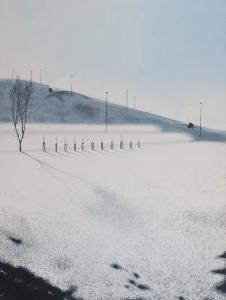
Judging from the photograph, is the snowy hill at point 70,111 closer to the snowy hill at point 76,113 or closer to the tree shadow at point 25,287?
the snowy hill at point 76,113

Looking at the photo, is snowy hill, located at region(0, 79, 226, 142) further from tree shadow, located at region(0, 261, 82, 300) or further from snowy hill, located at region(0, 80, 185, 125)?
tree shadow, located at region(0, 261, 82, 300)

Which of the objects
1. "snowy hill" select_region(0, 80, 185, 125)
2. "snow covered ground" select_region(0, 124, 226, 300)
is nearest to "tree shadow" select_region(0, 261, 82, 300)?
"snow covered ground" select_region(0, 124, 226, 300)

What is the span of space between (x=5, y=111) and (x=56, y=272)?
338 feet

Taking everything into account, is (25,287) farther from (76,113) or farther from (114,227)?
(76,113)

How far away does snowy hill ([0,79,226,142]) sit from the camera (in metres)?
115

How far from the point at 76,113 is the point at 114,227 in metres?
98.8

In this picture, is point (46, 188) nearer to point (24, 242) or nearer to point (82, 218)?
point (82, 218)

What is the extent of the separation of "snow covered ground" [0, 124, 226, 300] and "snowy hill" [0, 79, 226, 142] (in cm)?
6776

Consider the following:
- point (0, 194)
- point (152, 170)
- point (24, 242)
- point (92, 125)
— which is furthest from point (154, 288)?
point (92, 125)

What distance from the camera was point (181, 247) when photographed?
1027 inches

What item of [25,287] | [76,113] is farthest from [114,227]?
[76,113]

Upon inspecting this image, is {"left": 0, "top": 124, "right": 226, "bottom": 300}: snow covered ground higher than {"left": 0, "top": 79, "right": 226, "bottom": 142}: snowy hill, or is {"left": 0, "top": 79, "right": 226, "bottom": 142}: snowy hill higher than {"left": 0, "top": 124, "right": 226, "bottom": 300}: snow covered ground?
{"left": 0, "top": 79, "right": 226, "bottom": 142}: snowy hill

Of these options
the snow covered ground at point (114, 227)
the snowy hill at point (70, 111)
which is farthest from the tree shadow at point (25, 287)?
the snowy hill at point (70, 111)

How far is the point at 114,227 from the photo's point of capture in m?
27.8
